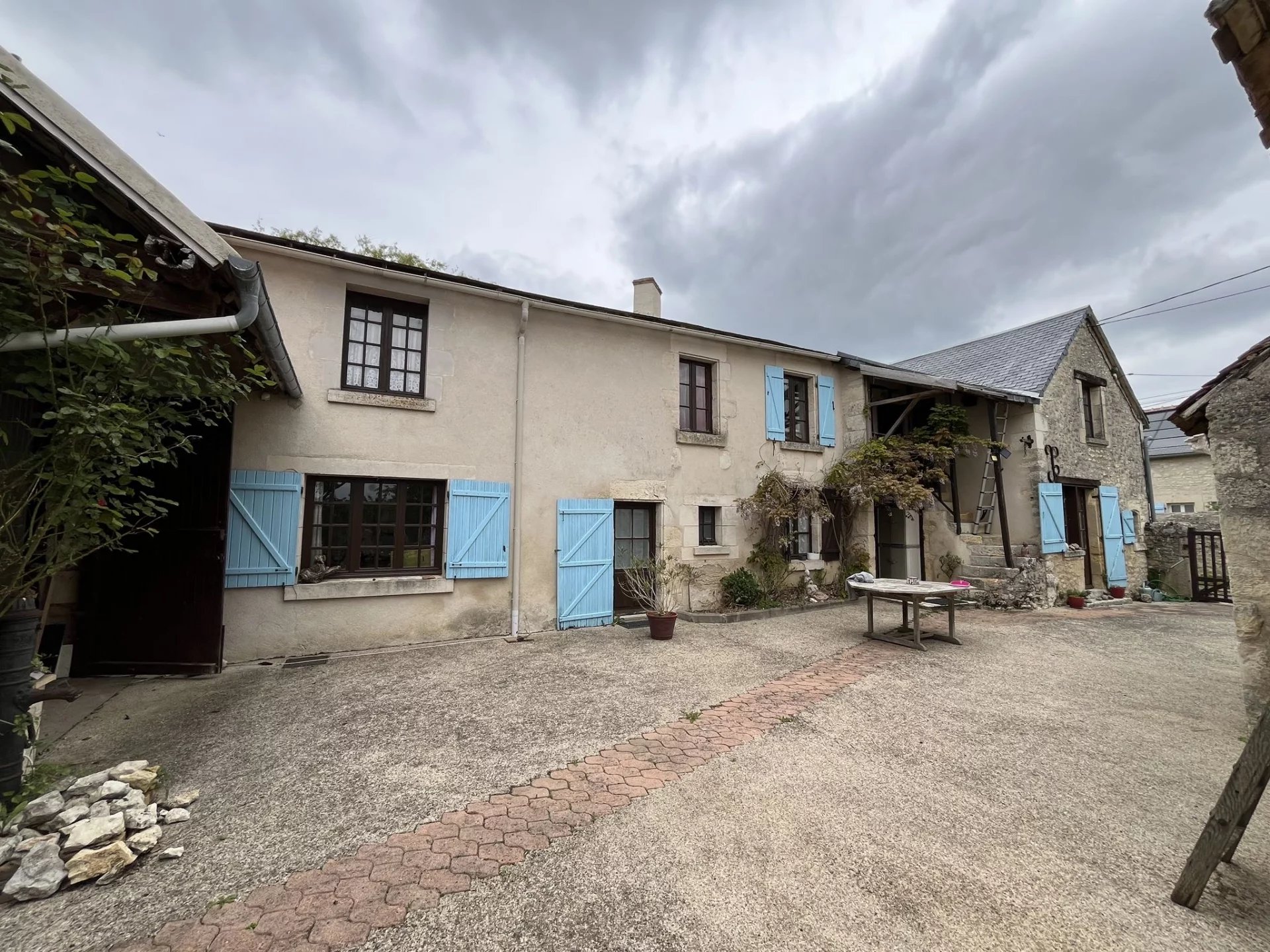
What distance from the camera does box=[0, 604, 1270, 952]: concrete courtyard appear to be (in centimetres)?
184

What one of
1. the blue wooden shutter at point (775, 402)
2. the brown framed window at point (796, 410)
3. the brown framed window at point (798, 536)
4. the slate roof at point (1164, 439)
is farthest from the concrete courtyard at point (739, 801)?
→ the slate roof at point (1164, 439)

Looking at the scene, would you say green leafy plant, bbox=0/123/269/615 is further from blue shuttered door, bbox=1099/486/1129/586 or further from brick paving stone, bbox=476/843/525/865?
blue shuttered door, bbox=1099/486/1129/586

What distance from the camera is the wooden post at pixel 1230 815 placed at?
1848mm

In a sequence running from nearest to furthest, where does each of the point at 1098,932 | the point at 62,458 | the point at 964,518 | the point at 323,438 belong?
1. the point at 1098,932
2. the point at 62,458
3. the point at 323,438
4. the point at 964,518

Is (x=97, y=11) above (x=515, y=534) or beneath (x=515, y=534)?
above

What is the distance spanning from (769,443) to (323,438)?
6727 mm

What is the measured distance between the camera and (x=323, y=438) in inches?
223

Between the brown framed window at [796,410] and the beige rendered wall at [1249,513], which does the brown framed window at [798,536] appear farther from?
the beige rendered wall at [1249,513]

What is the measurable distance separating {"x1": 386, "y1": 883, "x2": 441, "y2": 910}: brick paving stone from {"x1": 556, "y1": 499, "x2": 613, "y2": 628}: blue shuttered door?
15.7 feet

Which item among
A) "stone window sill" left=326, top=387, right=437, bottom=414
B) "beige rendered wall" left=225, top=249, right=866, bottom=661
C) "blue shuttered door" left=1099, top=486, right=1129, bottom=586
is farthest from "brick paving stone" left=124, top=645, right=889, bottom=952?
"blue shuttered door" left=1099, top=486, right=1129, bottom=586

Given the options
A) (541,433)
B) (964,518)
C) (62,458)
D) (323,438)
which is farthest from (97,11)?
(964,518)

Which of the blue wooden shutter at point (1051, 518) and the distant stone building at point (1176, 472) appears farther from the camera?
the distant stone building at point (1176, 472)

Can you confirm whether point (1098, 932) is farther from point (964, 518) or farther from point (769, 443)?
point (964, 518)

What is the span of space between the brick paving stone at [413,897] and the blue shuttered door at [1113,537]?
44.0ft
